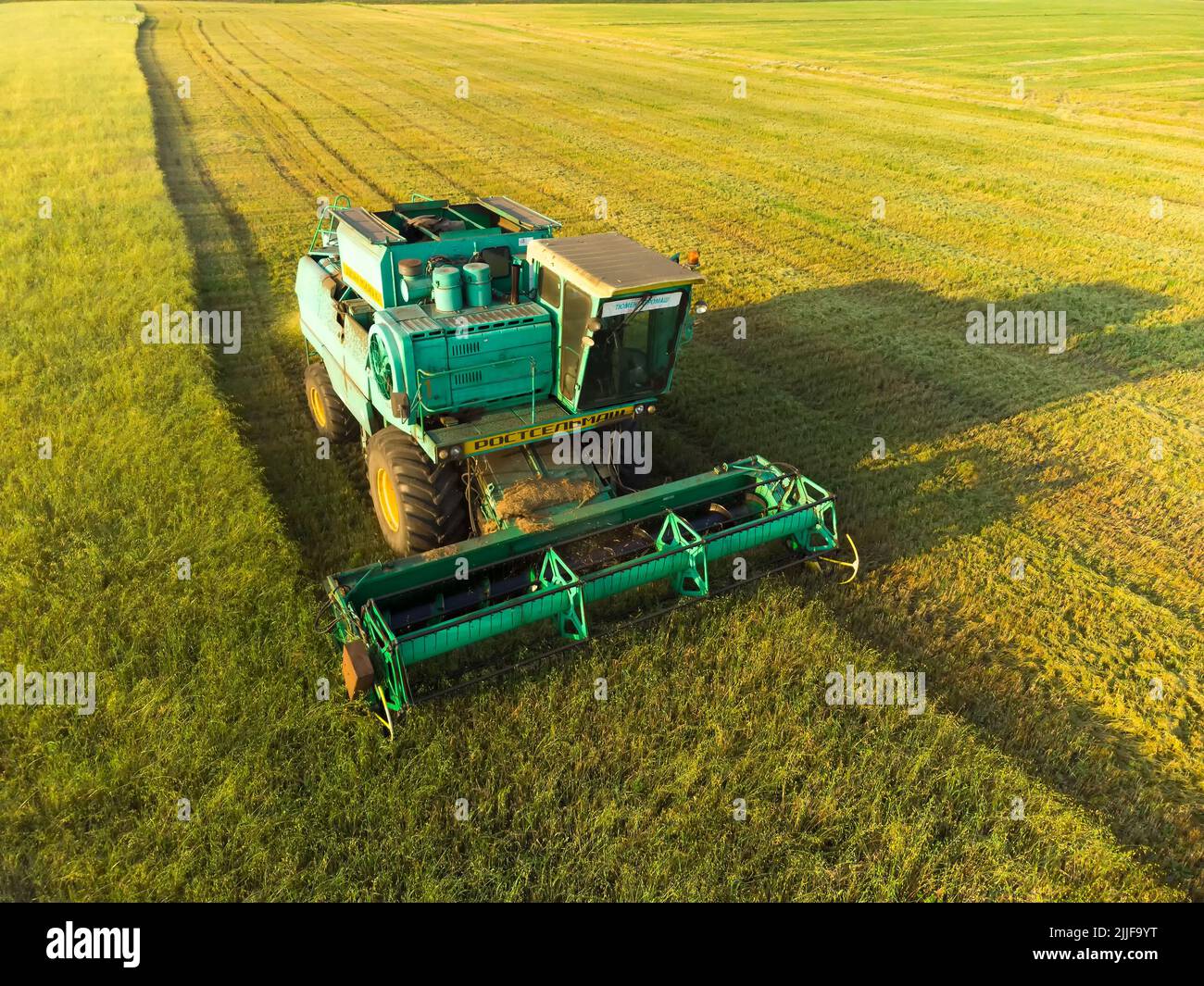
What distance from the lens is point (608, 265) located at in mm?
6469

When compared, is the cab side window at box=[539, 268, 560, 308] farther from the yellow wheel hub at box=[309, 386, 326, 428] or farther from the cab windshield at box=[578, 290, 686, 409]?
the yellow wheel hub at box=[309, 386, 326, 428]

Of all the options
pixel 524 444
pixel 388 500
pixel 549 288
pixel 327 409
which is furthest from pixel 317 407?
pixel 549 288

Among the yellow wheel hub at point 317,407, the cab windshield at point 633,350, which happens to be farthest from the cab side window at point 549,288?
the yellow wheel hub at point 317,407

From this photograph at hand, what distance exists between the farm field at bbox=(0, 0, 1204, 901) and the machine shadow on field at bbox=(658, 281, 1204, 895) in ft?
0.14

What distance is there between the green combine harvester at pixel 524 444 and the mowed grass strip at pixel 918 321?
65 centimetres

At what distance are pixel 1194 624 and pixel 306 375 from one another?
920 cm

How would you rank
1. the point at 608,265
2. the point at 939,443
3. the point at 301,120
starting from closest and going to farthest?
1. the point at 608,265
2. the point at 939,443
3. the point at 301,120

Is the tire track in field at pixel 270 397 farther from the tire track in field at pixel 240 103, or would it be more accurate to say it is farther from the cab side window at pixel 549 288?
the cab side window at pixel 549 288

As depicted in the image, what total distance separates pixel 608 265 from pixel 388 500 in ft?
9.21

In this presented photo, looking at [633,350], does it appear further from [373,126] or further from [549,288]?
[373,126]
